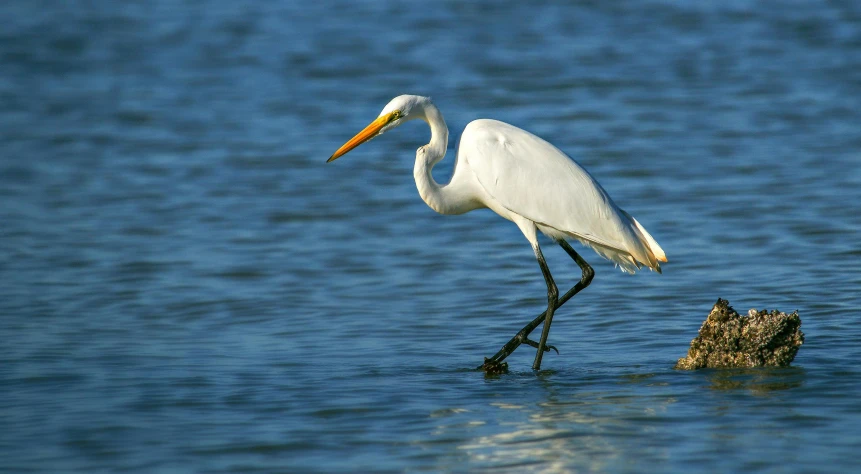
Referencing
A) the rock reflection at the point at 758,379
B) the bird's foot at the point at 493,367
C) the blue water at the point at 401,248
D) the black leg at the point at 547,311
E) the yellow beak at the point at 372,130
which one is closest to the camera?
the blue water at the point at 401,248

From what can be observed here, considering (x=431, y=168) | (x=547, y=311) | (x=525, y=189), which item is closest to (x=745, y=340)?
(x=547, y=311)

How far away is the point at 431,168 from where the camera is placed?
6914 mm

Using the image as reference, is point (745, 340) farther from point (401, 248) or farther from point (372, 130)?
point (401, 248)

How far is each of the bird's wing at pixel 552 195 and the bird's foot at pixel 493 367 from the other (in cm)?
85

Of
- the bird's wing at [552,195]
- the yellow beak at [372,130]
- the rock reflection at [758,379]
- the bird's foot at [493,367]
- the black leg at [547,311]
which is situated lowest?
the bird's foot at [493,367]

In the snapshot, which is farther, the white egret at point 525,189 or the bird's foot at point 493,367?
the white egret at point 525,189

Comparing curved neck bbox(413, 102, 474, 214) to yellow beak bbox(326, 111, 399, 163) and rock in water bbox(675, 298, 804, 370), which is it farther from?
rock in water bbox(675, 298, 804, 370)

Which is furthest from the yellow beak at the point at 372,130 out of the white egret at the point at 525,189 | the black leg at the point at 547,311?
the black leg at the point at 547,311

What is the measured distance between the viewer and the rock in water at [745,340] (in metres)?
6.00

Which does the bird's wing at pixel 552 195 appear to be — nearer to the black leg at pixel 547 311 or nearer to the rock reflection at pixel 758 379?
the black leg at pixel 547 311

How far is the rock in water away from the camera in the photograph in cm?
600

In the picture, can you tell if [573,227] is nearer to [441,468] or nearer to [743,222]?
[441,468]

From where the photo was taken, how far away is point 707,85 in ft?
51.7

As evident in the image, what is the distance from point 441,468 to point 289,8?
1825 cm
